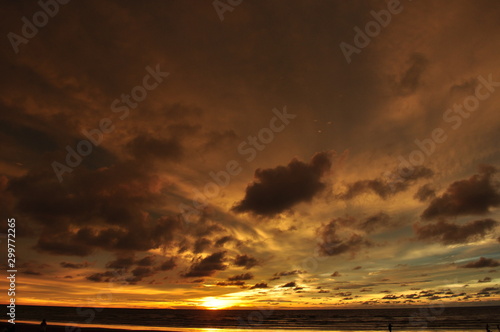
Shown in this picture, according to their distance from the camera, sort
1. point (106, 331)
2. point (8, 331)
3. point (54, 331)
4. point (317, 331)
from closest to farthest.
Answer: point (8, 331) < point (54, 331) < point (106, 331) < point (317, 331)

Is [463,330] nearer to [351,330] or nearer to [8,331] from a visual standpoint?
[351,330]

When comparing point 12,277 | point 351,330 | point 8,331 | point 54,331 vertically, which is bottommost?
point 351,330

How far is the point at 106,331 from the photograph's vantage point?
6450cm

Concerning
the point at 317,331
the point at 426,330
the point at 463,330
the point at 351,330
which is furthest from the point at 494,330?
the point at 317,331

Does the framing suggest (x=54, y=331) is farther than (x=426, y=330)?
No

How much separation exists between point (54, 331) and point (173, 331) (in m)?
22.9

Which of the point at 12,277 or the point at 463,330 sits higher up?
the point at 12,277

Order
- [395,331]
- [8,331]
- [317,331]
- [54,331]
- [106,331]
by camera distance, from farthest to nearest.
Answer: [317,331]
[395,331]
[106,331]
[54,331]
[8,331]

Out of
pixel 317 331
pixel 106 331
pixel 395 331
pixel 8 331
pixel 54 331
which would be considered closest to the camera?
pixel 8 331

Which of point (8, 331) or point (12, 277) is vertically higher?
point (12, 277)

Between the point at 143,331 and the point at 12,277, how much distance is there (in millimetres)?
43612

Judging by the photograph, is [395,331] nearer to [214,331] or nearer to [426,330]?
[426,330]

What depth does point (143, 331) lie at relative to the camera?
69438mm

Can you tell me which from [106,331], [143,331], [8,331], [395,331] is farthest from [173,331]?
[395,331]
